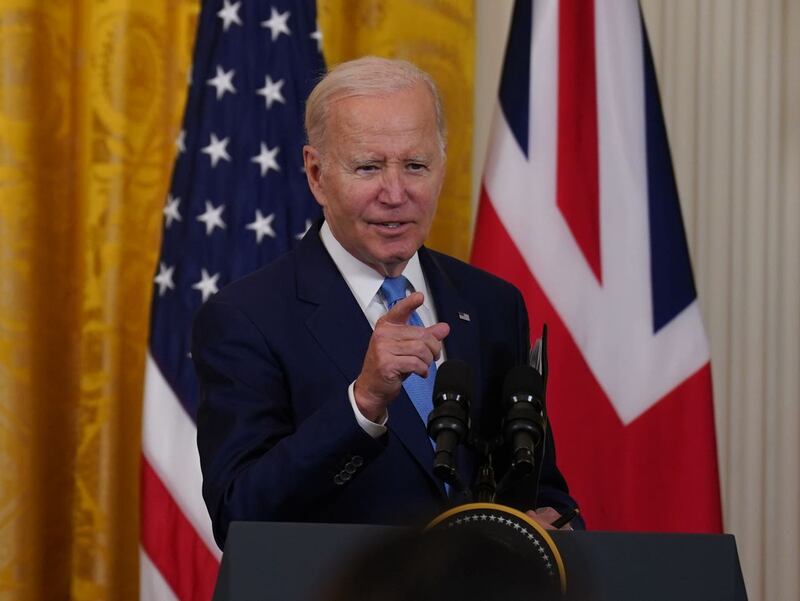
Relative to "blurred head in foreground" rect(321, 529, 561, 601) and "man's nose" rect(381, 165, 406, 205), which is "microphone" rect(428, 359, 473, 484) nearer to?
"blurred head in foreground" rect(321, 529, 561, 601)

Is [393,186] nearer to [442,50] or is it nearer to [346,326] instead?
[346,326]

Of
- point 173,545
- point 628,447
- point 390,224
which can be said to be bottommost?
point 173,545

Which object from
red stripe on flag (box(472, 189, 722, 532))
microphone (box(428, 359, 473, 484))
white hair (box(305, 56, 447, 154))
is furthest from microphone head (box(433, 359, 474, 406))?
red stripe on flag (box(472, 189, 722, 532))

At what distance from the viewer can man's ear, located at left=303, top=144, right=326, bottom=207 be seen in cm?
222

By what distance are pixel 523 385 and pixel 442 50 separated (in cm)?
239

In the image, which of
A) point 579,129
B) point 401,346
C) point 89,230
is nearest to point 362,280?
point 401,346

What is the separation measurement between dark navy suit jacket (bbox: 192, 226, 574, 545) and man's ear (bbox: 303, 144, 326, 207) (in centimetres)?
9

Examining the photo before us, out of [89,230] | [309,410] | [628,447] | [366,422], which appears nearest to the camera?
[366,422]

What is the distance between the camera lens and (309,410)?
2.08 m

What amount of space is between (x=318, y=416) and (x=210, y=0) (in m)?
2.07

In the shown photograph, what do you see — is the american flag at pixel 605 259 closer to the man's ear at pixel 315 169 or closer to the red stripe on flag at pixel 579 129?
the red stripe on flag at pixel 579 129

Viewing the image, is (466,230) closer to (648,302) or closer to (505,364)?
(648,302)

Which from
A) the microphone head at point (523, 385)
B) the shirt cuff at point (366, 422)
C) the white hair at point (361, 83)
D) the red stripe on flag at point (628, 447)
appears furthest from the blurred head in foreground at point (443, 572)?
the red stripe on flag at point (628, 447)

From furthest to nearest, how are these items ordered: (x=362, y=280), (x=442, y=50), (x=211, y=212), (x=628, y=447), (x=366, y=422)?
(x=442, y=50)
(x=211, y=212)
(x=628, y=447)
(x=362, y=280)
(x=366, y=422)
